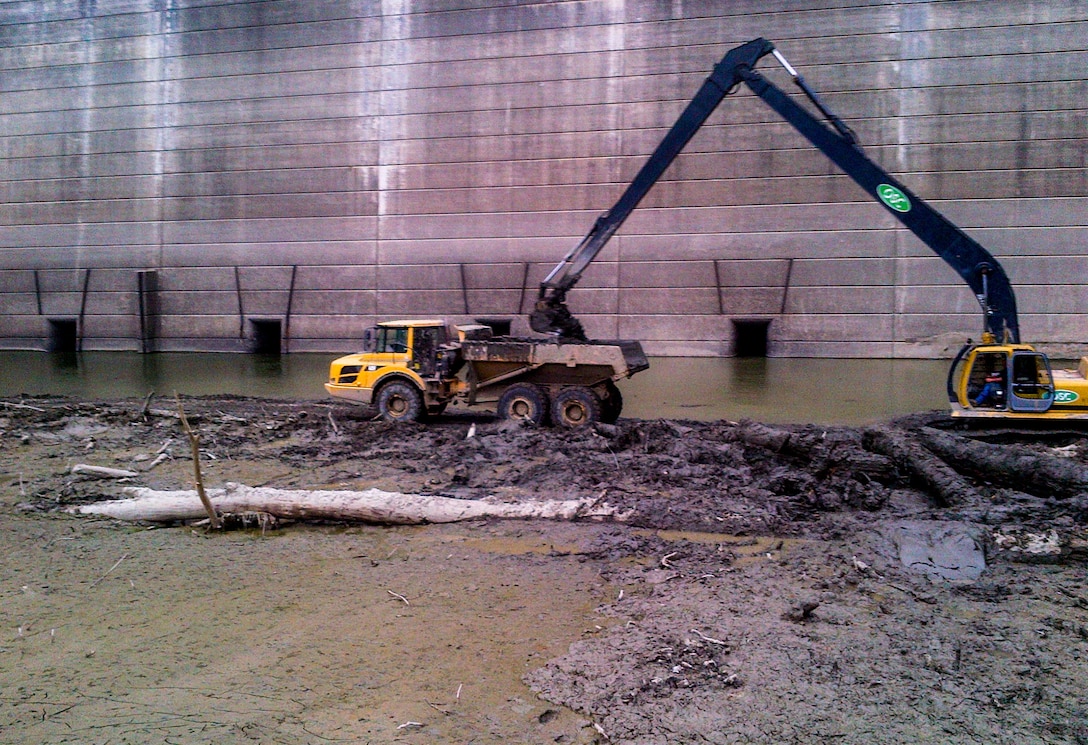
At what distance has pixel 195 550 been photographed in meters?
6.23

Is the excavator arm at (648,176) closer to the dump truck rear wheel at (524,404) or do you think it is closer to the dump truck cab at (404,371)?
the dump truck rear wheel at (524,404)

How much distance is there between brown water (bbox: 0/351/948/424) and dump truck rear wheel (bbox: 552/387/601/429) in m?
2.13

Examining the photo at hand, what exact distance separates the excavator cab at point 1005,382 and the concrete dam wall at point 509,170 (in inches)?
471

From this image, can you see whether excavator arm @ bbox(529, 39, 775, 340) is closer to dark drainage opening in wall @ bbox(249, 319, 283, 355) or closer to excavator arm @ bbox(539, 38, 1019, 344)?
excavator arm @ bbox(539, 38, 1019, 344)

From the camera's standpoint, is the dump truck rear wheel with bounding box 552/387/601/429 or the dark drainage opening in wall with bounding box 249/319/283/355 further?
the dark drainage opening in wall with bounding box 249/319/283/355

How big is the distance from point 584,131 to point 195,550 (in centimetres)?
2084

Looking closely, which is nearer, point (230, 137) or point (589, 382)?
point (589, 382)

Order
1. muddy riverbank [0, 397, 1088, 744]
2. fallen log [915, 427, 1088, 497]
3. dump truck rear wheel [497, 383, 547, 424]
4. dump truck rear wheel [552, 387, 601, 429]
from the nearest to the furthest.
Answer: muddy riverbank [0, 397, 1088, 744] → fallen log [915, 427, 1088, 497] → dump truck rear wheel [552, 387, 601, 429] → dump truck rear wheel [497, 383, 547, 424]

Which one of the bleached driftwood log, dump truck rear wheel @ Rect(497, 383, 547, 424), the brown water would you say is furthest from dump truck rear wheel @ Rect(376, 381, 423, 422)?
the bleached driftwood log

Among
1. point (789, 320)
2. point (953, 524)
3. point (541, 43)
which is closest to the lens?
point (953, 524)

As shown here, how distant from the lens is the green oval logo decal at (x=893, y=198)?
12125 millimetres

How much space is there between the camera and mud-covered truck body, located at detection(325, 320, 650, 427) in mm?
11891

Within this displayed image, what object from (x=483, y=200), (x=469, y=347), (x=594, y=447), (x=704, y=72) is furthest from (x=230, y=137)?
(x=594, y=447)

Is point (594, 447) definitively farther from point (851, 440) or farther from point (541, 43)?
point (541, 43)
